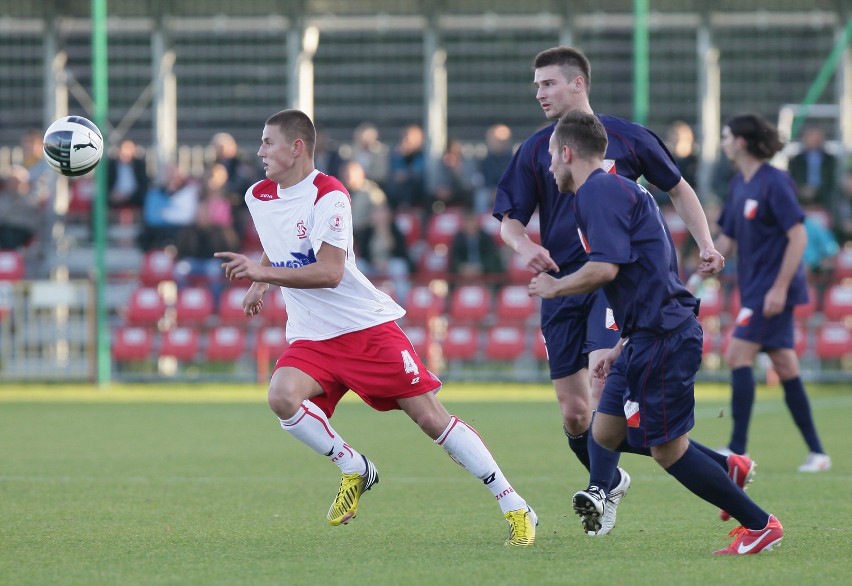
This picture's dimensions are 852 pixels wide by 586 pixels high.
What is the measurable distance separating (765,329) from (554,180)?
3.21 meters

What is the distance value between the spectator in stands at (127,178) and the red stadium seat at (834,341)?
32.9 feet

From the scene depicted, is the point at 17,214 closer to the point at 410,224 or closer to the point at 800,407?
the point at 410,224

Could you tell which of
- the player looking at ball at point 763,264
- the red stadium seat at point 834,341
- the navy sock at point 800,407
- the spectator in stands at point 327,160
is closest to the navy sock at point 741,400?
the player looking at ball at point 763,264

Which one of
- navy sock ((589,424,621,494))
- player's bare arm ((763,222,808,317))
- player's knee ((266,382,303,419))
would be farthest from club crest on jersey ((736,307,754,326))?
player's knee ((266,382,303,419))

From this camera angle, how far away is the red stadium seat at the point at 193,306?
62.4ft

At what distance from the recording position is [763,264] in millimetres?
9742

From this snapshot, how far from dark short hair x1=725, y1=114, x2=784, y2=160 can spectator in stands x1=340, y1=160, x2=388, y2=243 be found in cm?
987

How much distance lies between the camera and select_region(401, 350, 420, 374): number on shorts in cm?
677

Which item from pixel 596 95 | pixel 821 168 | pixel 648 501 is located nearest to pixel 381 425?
pixel 648 501

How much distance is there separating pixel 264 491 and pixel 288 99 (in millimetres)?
16528

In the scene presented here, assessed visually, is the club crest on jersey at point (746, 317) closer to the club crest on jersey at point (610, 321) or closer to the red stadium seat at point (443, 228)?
the club crest on jersey at point (610, 321)

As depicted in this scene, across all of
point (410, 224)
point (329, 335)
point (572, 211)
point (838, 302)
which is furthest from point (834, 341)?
point (329, 335)

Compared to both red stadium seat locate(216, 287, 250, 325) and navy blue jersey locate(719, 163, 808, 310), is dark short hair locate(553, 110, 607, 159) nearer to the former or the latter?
navy blue jersey locate(719, 163, 808, 310)

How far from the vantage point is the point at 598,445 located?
6836mm
